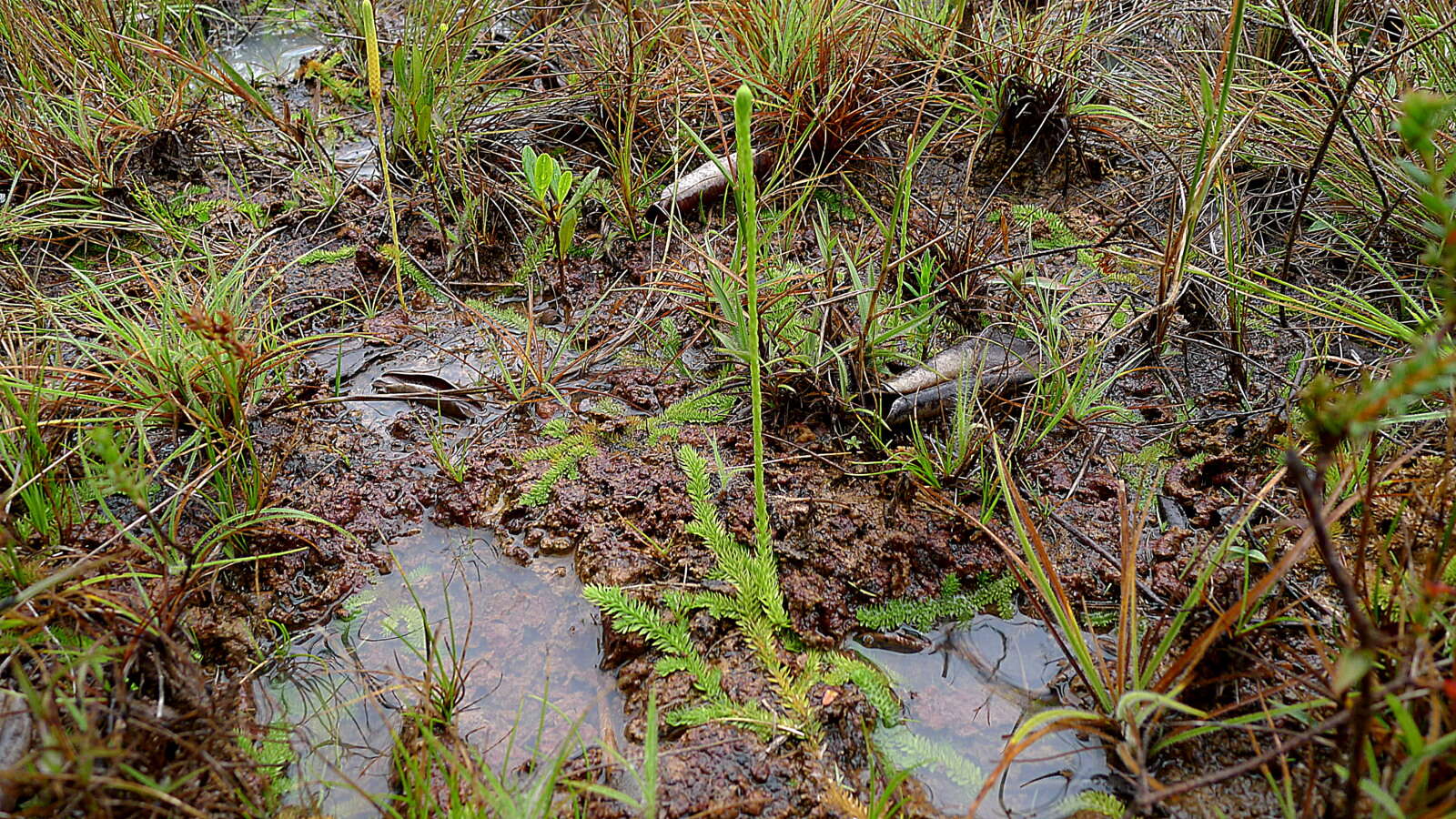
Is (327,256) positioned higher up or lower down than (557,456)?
higher up

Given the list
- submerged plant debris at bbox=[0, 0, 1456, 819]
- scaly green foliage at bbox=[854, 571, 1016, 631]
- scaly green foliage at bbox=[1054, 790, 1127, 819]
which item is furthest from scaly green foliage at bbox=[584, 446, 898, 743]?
scaly green foliage at bbox=[1054, 790, 1127, 819]

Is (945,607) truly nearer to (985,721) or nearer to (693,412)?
(985,721)

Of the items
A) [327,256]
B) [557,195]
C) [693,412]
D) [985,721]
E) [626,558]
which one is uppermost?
[557,195]

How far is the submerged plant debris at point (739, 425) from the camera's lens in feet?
4.89

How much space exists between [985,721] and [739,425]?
0.97 meters

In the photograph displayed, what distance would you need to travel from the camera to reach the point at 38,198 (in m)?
2.83

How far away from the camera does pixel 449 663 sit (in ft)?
5.84

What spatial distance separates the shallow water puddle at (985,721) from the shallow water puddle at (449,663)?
60 centimetres

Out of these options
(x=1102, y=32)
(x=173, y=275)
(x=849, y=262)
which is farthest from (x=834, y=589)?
(x=1102, y=32)

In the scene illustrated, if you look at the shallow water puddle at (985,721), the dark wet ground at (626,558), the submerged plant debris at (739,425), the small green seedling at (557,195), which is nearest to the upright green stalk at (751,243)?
the submerged plant debris at (739,425)

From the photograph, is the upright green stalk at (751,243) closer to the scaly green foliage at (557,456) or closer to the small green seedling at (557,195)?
the scaly green foliage at (557,456)

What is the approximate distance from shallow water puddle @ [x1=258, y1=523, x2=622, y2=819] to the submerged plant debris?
11 mm

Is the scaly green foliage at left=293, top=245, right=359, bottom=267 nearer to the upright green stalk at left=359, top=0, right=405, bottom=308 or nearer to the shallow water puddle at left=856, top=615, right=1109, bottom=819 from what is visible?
the upright green stalk at left=359, top=0, right=405, bottom=308

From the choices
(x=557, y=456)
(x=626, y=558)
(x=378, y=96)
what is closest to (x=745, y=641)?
(x=626, y=558)
